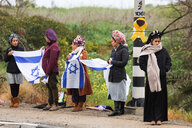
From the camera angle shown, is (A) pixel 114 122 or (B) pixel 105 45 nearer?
(A) pixel 114 122

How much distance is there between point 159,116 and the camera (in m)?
8.20

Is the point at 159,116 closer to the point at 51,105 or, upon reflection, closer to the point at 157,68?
the point at 157,68

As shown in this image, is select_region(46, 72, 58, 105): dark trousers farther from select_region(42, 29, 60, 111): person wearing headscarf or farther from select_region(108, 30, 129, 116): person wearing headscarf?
select_region(108, 30, 129, 116): person wearing headscarf

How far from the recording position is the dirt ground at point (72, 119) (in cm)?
806

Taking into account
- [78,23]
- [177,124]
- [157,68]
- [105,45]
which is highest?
[78,23]

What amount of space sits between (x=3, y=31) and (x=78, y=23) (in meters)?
10.1

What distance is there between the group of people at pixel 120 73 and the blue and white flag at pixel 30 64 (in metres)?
0.13

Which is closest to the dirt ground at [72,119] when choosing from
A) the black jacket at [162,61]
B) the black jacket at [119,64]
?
the black jacket at [119,64]

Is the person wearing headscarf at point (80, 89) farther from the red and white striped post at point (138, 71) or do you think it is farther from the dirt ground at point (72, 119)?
the red and white striped post at point (138, 71)

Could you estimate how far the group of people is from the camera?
324 inches

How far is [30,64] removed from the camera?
1104 cm

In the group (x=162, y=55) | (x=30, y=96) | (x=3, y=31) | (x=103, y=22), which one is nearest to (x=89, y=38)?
(x=103, y=22)

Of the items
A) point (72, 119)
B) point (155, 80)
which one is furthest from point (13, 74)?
point (155, 80)

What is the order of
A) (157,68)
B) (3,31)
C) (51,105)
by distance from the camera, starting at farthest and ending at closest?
(3,31), (51,105), (157,68)
